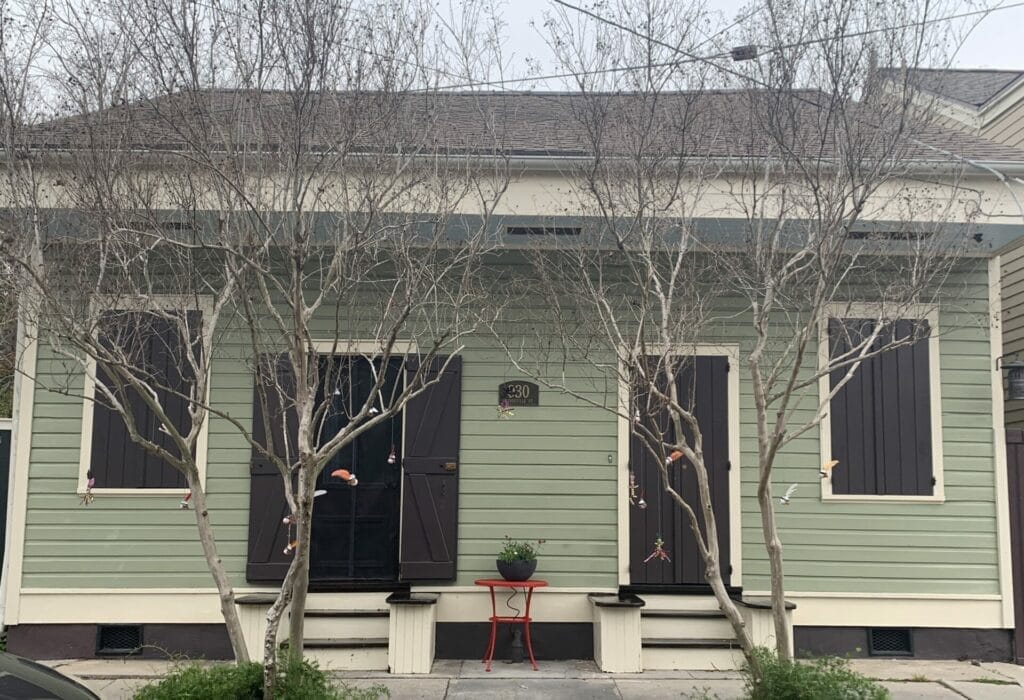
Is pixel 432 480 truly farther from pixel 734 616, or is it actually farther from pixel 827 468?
pixel 827 468

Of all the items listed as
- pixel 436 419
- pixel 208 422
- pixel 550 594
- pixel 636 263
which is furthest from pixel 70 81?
pixel 550 594

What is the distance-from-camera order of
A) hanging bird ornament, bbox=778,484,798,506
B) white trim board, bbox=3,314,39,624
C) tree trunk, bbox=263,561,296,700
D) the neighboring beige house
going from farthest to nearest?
1. the neighboring beige house
2. white trim board, bbox=3,314,39,624
3. hanging bird ornament, bbox=778,484,798,506
4. tree trunk, bbox=263,561,296,700

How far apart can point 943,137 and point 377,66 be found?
15.2 feet

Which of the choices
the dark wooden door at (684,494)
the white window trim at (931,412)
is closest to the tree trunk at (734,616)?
the dark wooden door at (684,494)

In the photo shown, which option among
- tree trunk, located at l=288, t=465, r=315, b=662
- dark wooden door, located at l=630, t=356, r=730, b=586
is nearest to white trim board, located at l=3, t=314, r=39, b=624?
tree trunk, located at l=288, t=465, r=315, b=662

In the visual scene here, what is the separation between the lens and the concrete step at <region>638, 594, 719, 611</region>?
709 centimetres

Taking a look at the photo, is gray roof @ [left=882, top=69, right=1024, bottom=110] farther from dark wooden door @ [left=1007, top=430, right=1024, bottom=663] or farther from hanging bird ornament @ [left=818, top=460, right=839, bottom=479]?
hanging bird ornament @ [left=818, top=460, right=839, bottom=479]

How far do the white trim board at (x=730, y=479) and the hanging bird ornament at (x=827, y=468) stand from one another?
67 cm

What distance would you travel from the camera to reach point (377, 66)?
523 centimetres

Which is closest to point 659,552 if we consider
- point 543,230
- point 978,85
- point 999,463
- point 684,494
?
point 684,494

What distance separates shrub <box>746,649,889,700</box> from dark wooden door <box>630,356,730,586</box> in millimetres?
2168

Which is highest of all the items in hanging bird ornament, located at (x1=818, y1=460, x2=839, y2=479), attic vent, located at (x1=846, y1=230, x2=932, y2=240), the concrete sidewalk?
attic vent, located at (x1=846, y1=230, x2=932, y2=240)

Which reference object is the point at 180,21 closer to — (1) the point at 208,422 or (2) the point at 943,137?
(1) the point at 208,422

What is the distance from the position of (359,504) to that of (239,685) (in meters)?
2.79
